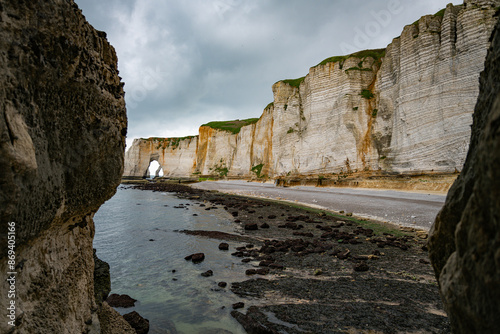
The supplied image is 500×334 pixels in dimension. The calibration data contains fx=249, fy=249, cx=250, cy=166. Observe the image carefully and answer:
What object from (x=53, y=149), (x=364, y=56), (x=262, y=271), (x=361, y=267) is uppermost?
(x=364, y=56)

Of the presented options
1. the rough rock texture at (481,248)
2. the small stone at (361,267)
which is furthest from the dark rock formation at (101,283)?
the small stone at (361,267)

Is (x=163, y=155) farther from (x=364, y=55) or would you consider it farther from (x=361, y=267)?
(x=361, y=267)

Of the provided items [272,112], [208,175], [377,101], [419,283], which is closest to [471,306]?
[419,283]

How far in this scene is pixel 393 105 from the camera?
26.4m

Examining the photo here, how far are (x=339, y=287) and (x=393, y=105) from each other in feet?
87.7

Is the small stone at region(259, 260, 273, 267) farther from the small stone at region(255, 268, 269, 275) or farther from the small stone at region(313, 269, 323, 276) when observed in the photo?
the small stone at region(313, 269, 323, 276)

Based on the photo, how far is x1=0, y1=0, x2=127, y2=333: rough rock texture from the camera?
161 cm

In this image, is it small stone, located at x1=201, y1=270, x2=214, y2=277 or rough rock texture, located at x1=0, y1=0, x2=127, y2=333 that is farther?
small stone, located at x1=201, y1=270, x2=214, y2=277

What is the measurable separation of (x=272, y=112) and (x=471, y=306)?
49.6 m

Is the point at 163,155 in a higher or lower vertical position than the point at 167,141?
lower

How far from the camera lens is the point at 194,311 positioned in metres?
4.47

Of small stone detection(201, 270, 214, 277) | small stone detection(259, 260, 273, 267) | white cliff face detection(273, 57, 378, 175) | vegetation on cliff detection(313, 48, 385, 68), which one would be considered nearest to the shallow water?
small stone detection(201, 270, 214, 277)

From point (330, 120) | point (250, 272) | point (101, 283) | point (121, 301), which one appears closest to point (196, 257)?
point (250, 272)

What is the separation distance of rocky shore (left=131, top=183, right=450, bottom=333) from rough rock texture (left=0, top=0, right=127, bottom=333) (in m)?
2.68
